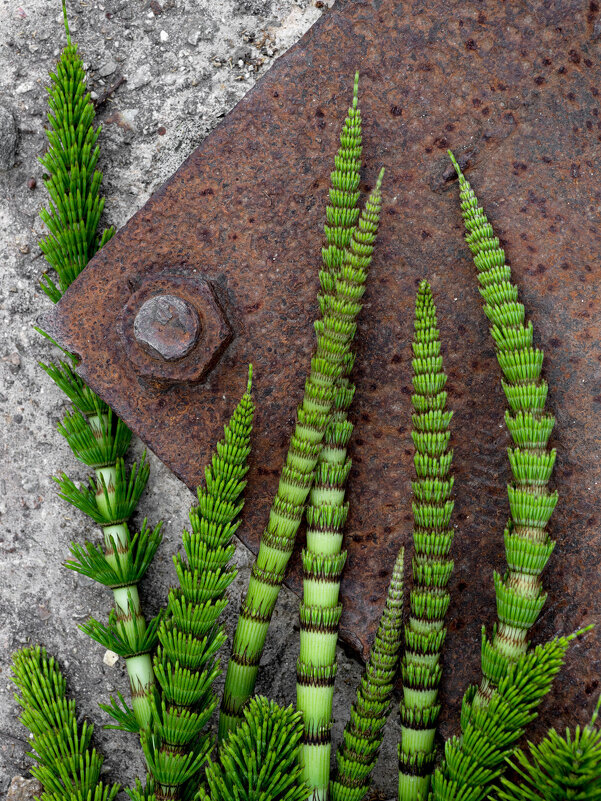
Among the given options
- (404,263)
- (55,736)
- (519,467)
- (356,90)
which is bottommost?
(55,736)

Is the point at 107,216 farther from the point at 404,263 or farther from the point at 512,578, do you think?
the point at 512,578

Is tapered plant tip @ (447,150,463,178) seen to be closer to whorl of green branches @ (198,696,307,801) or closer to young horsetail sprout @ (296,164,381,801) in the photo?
young horsetail sprout @ (296,164,381,801)

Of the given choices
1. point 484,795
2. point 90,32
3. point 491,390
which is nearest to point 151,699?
point 484,795

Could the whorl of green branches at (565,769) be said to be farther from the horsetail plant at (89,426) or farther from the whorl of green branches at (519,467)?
the horsetail plant at (89,426)

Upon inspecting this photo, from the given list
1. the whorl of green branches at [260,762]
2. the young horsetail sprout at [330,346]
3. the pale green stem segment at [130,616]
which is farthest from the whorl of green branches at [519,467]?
the pale green stem segment at [130,616]

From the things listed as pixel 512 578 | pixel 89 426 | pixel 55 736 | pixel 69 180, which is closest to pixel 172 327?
pixel 89 426
